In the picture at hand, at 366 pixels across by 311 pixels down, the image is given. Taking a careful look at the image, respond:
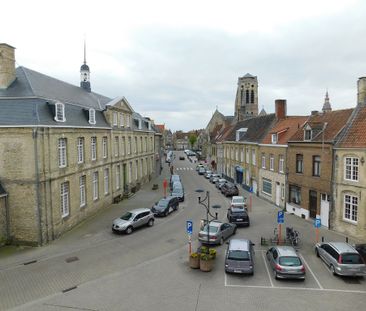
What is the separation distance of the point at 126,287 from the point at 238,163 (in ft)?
109

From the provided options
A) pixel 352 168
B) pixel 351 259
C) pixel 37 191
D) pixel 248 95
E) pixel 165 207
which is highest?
pixel 248 95

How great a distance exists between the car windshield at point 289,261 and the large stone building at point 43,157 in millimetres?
14470

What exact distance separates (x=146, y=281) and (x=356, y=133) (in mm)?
17682

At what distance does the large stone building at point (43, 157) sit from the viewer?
19.6 metres

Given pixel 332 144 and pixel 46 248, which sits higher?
pixel 332 144

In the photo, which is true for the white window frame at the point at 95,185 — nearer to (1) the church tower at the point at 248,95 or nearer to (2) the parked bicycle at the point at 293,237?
(2) the parked bicycle at the point at 293,237

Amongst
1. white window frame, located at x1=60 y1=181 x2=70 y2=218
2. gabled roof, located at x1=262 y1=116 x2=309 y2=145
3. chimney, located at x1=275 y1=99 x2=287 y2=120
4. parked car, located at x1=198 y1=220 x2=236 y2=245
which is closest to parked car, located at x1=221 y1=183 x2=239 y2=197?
gabled roof, located at x1=262 y1=116 x2=309 y2=145

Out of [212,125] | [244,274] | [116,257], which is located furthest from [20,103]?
[212,125]

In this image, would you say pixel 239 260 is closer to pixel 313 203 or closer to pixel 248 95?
pixel 313 203

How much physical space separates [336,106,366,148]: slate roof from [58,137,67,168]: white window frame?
65.4 ft

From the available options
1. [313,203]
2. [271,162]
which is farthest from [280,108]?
[313,203]

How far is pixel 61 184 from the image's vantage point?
22.0 metres

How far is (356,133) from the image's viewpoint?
2225 cm

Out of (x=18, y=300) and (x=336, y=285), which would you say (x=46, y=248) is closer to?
(x=18, y=300)
